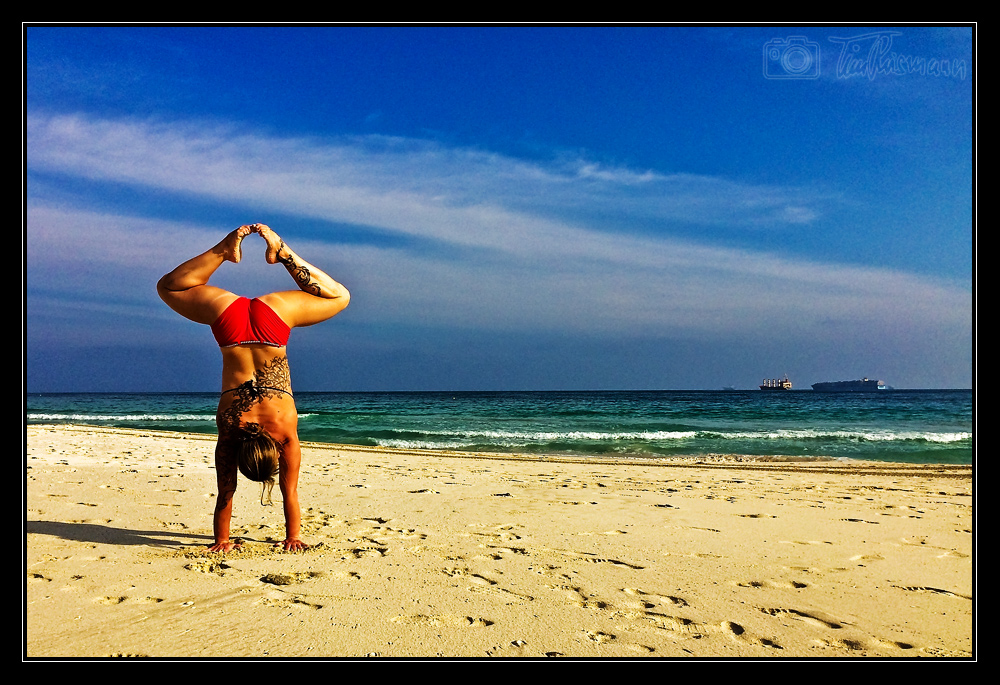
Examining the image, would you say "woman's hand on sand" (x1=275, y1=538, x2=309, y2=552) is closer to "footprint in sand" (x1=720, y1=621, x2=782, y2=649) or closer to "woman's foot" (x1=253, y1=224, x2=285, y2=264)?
"woman's foot" (x1=253, y1=224, x2=285, y2=264)

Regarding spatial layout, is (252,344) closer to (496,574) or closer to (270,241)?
(270,241)

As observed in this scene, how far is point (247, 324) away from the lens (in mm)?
4188

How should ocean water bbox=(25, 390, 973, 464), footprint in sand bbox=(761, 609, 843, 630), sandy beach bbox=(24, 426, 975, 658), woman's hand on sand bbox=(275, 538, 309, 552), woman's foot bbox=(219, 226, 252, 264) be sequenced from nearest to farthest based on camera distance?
sandy beach bbox=(24, 426, 975, 658), footprint in sand bbox=(761, 609, 843, 630), woman's foot bbox=(219, 226, 252, 264), woman's hand on sand bbox=(275, 538, 309, 552), ocean water bbox=(25, 390, 973, 464)

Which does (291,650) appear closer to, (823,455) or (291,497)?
(291,497)

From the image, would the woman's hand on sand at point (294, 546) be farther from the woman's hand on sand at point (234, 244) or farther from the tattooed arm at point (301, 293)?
the woman's hand on sand at point (234, 244)

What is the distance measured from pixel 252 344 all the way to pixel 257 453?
83cm

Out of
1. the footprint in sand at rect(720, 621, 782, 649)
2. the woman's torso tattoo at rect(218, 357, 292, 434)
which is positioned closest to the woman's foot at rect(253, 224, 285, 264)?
the woman's torso tattoo at rect(218, 357, 292, 434)

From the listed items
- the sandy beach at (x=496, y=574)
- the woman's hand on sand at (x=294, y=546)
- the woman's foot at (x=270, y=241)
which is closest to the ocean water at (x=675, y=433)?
the sandy beach at (x=496, y=574)

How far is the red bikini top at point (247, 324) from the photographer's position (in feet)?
13.7

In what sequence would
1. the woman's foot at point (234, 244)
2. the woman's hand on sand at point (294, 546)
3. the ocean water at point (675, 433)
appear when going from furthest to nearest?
1. the ocean water at point (675, 433)
2. the woman's hand on sand at point (294, 546)
3. the woman's foot at point (234, 244)

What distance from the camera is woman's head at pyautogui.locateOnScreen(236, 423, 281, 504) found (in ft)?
13.6

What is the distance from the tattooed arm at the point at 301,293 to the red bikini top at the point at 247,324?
8 cm
